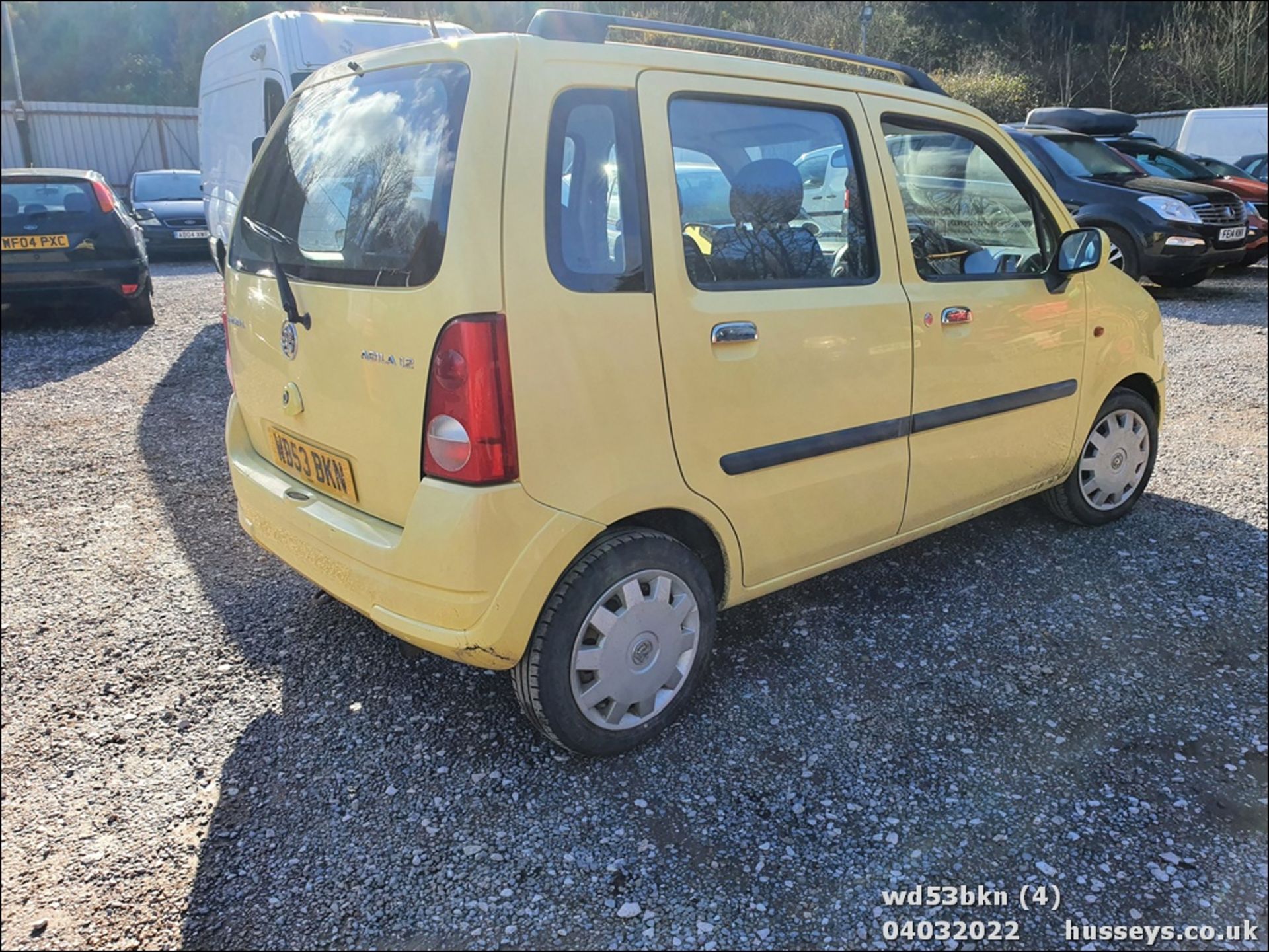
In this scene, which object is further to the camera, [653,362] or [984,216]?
[984,216]

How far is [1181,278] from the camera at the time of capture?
9.78 m

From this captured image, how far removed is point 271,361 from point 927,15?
11568 millimetres

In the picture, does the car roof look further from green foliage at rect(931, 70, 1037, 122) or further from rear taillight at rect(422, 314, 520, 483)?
rear taillight at rect(422, 314, 520, 483)

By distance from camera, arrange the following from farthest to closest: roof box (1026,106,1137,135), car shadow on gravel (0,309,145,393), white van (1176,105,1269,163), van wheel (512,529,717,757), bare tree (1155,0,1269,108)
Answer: white van (1176,105,1269,163) → roof box (1026,106,1137,135) → bare tree (1155,0,1269,108) → car shadow on gravel (0,309,145,393) → van wheel (512,529,717,757)

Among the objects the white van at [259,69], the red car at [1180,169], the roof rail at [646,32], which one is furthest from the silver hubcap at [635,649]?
the red car at [1180,169]

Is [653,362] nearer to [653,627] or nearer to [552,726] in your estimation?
[653,627]

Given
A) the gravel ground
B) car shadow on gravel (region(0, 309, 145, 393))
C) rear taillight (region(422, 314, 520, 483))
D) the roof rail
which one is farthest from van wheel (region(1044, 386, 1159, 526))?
car shadow on gravel (region(0, 309, 145, 393))

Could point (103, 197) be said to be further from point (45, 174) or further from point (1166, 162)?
point (1166, 162)

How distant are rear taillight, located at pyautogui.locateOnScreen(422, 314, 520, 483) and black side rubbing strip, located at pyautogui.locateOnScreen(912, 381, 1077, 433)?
1571mm

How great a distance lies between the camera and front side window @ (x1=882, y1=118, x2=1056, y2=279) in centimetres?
306

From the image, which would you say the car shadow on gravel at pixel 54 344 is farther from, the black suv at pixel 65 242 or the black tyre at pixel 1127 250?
the black tyre at pixel 1127 250

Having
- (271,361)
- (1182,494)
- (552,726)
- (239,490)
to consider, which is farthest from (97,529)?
(1182,494)

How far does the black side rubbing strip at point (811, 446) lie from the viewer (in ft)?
8.52

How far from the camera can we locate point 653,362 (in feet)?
7.71
